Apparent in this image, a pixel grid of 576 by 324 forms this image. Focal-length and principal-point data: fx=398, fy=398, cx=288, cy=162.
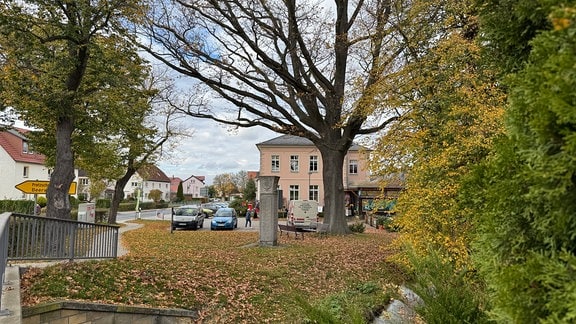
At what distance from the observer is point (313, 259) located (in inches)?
477

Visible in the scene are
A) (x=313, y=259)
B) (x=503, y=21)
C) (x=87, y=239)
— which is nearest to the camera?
(x=503, y=21)

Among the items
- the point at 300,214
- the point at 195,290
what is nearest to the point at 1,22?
the point at 195,290

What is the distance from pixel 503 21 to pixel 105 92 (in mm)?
16527

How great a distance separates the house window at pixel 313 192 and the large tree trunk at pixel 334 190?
29210mm

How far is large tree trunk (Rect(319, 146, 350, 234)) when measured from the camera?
20.4 meters

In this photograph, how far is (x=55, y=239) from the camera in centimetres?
766

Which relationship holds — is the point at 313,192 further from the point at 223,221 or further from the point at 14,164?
the point at 14,164

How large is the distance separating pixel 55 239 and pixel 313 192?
1705 inches

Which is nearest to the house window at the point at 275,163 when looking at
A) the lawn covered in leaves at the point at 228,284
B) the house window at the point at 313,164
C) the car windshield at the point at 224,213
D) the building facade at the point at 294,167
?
the building facade at the point at 294,167

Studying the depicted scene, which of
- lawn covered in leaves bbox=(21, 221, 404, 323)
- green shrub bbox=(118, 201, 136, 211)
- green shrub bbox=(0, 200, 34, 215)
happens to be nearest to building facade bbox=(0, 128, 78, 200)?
green shrub bbox=(0, 200, 34, 215)

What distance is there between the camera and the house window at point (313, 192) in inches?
1972

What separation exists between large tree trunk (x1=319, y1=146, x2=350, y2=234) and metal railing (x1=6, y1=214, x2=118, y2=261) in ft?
40.5

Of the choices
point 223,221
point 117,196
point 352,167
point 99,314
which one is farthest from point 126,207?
point 99,314

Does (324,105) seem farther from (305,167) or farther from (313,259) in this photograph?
(305,167)
